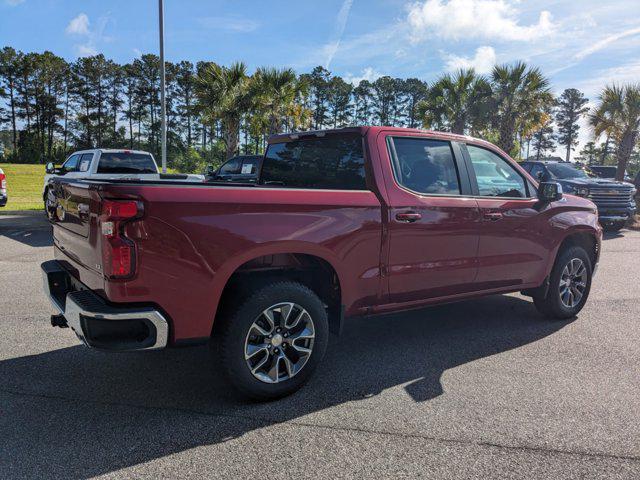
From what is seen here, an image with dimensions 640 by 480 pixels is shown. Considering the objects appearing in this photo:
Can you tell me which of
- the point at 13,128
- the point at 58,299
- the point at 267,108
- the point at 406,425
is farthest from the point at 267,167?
the point at 13,128

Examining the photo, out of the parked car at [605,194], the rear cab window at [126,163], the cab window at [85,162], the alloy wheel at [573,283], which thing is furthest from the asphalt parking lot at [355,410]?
the parked car at [605,194]

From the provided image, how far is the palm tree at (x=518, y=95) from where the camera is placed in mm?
24219

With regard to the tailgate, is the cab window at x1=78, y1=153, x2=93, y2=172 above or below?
above

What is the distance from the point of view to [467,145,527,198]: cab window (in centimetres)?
446

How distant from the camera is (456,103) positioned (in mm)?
27484

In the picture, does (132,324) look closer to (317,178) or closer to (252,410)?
(252,410)

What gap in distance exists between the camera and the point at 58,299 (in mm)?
3510

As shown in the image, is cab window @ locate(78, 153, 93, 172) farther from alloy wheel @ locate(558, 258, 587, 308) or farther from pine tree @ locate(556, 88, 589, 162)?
pine tree @ locate(556, 88, 589, 162)

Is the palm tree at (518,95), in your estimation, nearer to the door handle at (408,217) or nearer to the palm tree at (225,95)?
the palm tree at (225,95)

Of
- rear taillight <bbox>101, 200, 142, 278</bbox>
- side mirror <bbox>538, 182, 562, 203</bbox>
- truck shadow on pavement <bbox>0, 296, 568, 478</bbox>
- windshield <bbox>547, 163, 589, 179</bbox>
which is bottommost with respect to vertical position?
truck shadow on pavement <bbox>0, 296, 568, 478</bbox>

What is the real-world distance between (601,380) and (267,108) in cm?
2411

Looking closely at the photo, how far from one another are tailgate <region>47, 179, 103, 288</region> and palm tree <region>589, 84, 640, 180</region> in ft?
74.7

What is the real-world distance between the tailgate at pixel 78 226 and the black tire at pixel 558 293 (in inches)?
174

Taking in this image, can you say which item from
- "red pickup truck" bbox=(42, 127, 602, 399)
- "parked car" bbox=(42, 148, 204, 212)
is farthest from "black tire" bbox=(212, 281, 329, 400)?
"parked car" bbox=(42, 148, 204, 212)
